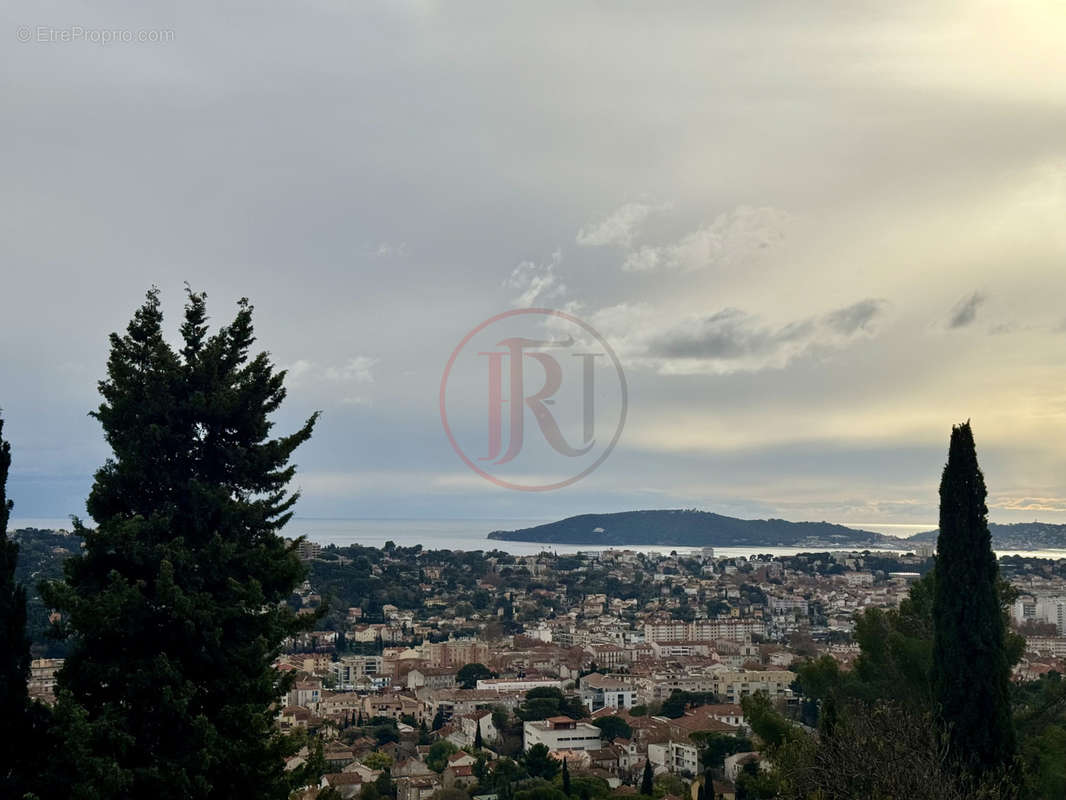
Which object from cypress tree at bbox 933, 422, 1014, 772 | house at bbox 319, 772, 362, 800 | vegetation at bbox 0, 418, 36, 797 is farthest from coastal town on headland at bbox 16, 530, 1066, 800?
cypress tree at bbox 933, 422, 1014, 772

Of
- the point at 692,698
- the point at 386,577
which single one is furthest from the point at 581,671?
the point at 386,577

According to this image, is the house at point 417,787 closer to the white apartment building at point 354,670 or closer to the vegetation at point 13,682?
the vegetation at point 13,682

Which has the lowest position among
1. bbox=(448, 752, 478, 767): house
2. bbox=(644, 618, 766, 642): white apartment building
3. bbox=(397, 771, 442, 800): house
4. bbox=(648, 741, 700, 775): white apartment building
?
bbox=(644, 618, 766, 642): white apartment building

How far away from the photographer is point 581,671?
60281 millimetres

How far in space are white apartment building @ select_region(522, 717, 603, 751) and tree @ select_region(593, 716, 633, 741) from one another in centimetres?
32

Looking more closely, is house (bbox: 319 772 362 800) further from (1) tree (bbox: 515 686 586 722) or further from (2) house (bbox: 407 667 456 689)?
(2) house (bbox: 407 667 456 689)

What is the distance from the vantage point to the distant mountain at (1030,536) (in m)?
175

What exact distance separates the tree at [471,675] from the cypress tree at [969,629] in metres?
45.7

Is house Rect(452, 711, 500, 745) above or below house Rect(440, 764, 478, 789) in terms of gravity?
below

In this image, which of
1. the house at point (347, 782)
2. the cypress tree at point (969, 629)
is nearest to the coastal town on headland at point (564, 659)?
the house at point (347, 782)

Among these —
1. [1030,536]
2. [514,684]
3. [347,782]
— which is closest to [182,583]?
[347,782]

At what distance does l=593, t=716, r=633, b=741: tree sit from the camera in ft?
121

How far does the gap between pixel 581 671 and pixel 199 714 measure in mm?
55730

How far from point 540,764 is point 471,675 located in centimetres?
2812
